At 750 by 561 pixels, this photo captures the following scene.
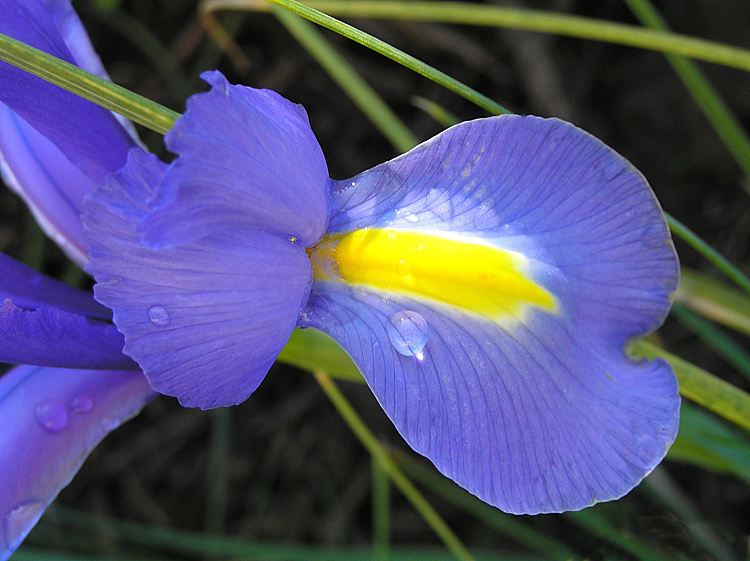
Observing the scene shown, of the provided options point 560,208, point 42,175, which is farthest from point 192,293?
point 42,175

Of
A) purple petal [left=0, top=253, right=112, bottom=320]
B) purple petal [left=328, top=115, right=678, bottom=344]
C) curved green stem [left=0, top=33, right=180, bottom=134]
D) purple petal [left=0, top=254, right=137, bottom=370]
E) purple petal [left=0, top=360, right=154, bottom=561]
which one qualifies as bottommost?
purple petal [left=0, top=360, right=154, bottom=561]

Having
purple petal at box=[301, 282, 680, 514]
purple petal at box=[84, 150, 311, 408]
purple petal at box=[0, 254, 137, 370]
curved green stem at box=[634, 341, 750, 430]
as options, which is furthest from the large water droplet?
curved green stem at box=[634, 341, 750, 430]

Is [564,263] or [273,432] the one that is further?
[273,432]

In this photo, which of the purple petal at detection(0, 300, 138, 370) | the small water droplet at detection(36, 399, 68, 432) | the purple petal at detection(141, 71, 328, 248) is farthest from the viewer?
the small water droplet at detection(36, 399, 68, 432)

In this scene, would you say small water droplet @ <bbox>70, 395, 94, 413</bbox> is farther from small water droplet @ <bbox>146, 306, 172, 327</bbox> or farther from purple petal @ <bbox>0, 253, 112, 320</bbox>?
small water droplet @ <bbox>146, 306, 172, 327</bbox>

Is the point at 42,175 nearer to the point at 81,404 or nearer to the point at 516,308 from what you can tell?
the point at 81,404

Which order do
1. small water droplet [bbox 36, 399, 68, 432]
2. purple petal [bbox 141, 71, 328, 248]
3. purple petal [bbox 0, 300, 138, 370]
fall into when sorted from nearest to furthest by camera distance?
Result: purple petal [bbox 141, 71, 328, 248] < purple petal [bbox 0, 300, 138, 370] < small water droplet [bbox 36, 399, 68, 432]

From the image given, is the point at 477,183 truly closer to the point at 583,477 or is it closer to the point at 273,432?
the point at 583,477

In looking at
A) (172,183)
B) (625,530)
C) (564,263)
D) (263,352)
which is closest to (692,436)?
(625,530)
